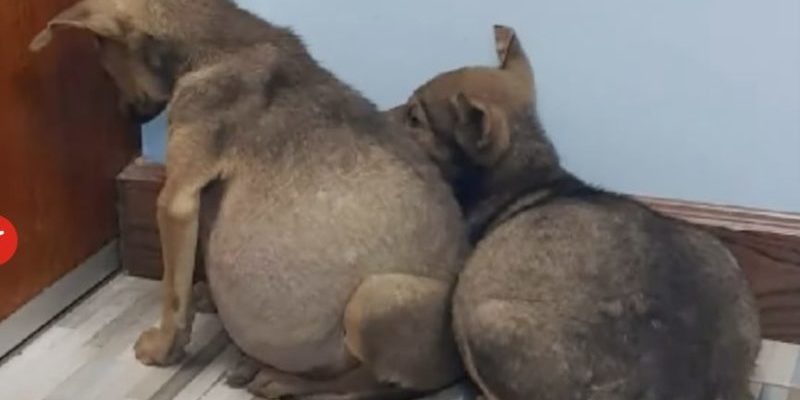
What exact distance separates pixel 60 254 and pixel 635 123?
113 cm

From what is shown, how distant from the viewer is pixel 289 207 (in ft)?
8.97

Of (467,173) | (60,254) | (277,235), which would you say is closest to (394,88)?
(467,173)

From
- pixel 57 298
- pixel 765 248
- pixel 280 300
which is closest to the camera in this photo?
pixel 280 300

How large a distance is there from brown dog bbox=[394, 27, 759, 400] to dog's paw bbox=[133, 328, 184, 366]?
56cm

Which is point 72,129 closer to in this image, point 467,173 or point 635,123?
point 467,173

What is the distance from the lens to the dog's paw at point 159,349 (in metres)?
2.91

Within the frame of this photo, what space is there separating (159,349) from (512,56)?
0.83 metres

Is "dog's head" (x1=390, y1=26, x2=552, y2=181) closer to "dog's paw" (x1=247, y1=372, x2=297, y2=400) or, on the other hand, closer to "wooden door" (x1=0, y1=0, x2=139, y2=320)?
"dog's paw" (x1=247, y1=372, x2=297, y2=400)

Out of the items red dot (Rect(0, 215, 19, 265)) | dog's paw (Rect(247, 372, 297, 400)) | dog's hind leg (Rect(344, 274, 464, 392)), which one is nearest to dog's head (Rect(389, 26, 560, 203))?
dog's hind leg (Rect(344, 274, 464, 392))

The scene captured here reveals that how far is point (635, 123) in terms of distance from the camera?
299 centimetres

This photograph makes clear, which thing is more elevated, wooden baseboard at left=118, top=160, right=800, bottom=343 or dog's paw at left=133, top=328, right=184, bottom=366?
wooden baseboard at left=118, top=160, right=800, bottom=343

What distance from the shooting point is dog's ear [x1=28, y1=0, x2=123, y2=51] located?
9.01 feet

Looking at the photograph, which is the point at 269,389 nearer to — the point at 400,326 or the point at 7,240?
the point at 400,326

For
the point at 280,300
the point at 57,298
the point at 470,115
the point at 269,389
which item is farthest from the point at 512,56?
the point at 57,298
